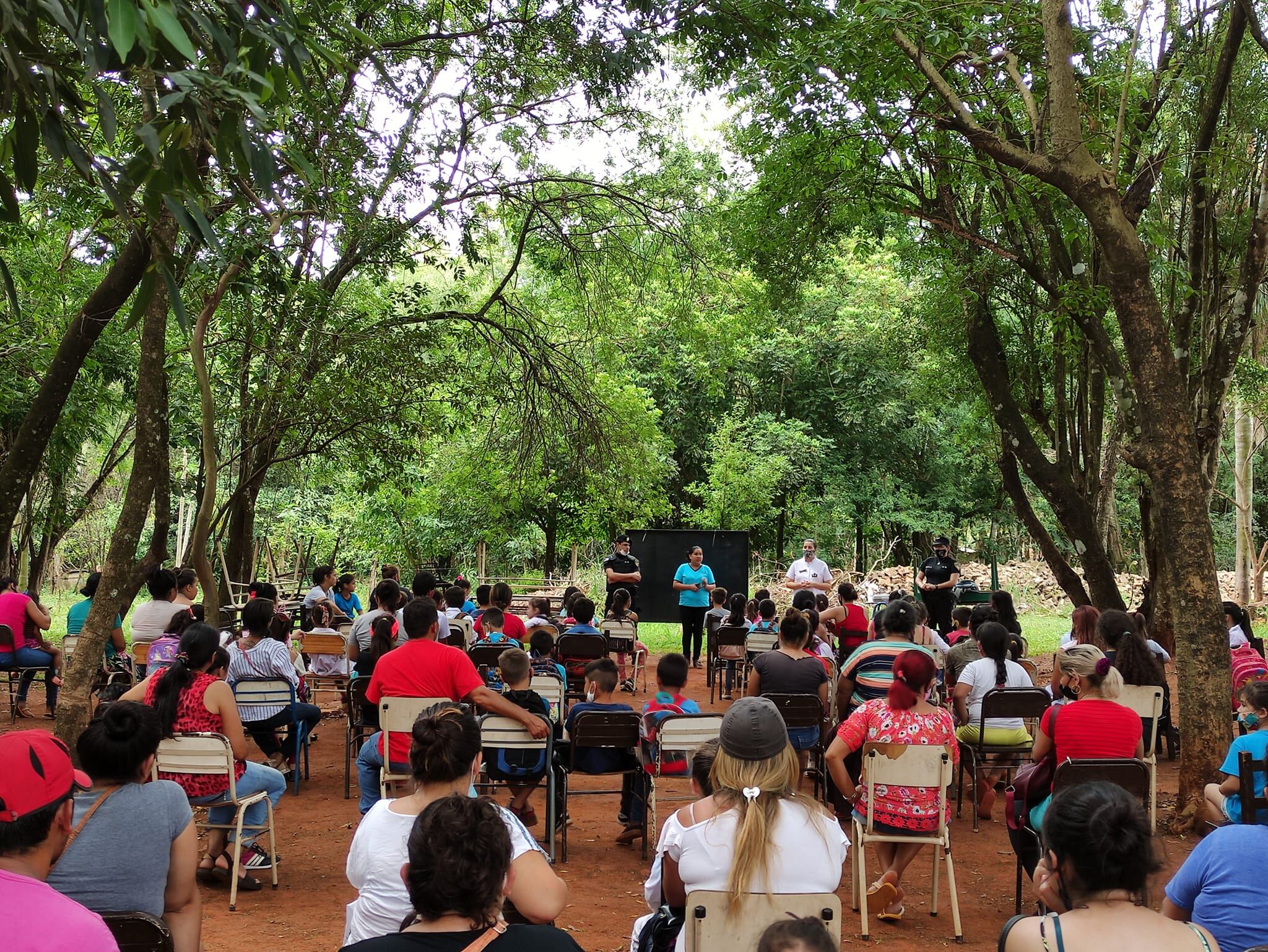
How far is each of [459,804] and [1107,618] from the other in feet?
19.1

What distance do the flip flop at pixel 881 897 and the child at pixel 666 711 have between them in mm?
1211

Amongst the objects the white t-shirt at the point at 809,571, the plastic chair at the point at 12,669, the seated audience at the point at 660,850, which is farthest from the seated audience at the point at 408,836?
the white t-shirt at the point at 809,571

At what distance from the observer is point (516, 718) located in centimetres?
611

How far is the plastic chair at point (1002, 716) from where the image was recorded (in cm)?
674

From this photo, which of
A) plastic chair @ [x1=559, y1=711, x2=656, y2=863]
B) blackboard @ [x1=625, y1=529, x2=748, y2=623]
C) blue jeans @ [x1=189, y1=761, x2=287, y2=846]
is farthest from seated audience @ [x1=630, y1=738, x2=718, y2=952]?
blackboard @ [x1=625, y1=529, x2=748, y2=623]

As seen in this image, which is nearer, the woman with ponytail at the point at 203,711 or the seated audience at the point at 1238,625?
the woman with ponytail at the point at 203,711

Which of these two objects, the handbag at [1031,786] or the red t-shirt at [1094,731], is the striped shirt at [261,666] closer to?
the handbag at [1031,786]

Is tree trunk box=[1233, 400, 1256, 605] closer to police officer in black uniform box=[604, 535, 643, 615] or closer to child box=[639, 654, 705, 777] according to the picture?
police officer in black uniform box=[604, 535, 643, 615]

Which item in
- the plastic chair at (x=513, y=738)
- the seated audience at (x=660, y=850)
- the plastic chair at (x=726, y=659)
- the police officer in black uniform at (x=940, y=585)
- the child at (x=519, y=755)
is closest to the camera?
the seated audience at (x=660, y=850)

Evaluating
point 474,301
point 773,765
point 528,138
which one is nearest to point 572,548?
point 474,301

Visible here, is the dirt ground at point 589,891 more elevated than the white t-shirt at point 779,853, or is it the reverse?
the white t-shirt at point 779,853

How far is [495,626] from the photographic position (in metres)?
9.48

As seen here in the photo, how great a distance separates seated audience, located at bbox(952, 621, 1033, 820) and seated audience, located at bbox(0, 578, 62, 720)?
819 centimetres

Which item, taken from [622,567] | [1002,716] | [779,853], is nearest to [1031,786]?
[1002,716]
